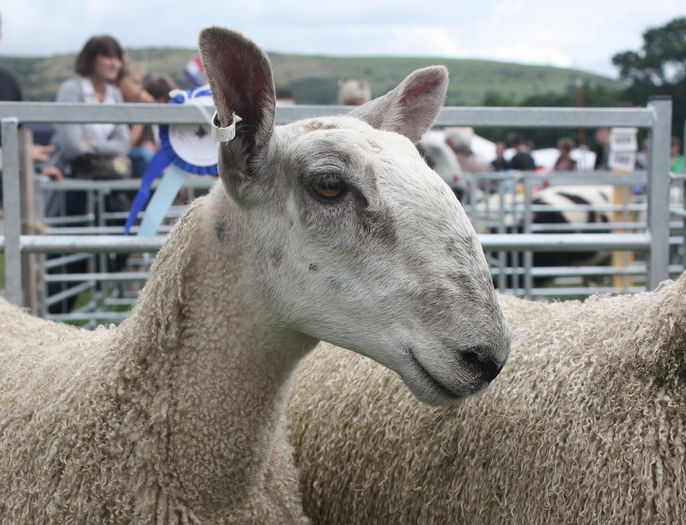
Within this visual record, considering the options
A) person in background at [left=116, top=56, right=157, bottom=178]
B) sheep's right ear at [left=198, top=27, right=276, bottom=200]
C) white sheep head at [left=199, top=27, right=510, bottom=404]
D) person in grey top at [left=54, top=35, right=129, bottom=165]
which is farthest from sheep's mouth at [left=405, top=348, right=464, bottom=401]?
person in background at [left=116, top=56, right=157, bottom=178]

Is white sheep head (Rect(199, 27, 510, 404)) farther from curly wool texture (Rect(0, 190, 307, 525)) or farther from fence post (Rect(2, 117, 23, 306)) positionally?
fence post (Rect(2, 117, 23, 306))

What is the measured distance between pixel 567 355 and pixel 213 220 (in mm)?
1075

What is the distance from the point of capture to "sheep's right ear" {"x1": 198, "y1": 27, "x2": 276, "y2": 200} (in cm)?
181

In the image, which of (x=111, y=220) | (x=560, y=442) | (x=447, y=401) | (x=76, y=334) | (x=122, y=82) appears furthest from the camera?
(x=111, y=220)

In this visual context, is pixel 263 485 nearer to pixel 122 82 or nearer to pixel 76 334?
pixel 76 334

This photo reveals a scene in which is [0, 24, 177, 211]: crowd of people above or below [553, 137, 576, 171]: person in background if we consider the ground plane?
above

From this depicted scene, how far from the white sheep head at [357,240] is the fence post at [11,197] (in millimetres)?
1682

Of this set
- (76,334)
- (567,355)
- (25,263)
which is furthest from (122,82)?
(567,355)

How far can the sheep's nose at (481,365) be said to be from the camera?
168 cm

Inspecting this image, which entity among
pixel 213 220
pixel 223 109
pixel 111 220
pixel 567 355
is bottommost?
Answer: pixel 111 220

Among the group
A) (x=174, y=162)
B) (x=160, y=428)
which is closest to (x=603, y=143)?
(x=174, y=162)

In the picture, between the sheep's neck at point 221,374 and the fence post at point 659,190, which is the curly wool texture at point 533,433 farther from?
the fence post at point 659,190

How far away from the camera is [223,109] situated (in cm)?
183

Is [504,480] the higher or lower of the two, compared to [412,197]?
lower
